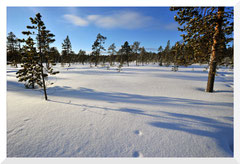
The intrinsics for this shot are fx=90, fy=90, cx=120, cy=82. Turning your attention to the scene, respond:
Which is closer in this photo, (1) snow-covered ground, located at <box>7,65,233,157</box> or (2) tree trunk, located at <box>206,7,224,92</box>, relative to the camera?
(1) snow-covered ground, located at <box>7,65,233,157</box>

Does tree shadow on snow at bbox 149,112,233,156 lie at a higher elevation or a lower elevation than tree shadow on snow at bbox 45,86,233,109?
lower

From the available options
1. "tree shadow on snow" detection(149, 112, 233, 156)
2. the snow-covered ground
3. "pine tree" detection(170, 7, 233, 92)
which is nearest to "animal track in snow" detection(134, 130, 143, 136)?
the snow-covered ground

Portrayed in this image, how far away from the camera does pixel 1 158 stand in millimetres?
2289

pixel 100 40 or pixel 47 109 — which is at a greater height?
pixel 100 40

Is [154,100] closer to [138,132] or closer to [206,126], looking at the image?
[206,126]

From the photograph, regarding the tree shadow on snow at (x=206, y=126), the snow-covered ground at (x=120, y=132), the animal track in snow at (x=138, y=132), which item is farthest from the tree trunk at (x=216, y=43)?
the animal track in snow at (x=138, y=132)

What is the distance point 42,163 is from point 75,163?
0.79 m

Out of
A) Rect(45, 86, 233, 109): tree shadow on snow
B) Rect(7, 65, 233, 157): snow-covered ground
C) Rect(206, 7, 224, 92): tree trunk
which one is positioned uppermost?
Rect(206, 7, 224, 92): tree trunk

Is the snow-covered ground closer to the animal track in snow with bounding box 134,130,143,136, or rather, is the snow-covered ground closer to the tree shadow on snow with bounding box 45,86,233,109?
the animal track in snow with bounding box 134,130,143,136

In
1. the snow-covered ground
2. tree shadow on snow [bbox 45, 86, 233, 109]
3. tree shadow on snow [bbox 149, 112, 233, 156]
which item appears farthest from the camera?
tree shadow on snow [bbox 45, 86, 233, 109]

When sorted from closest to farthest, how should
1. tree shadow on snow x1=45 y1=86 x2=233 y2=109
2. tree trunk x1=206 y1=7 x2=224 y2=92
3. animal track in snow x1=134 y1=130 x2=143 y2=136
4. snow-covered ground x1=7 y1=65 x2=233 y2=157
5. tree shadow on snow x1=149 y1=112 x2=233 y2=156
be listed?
1. snow-covered ground x1=7 y1=65 x2=233 y2=157
2. tree shadow on snow x1=149 y1=112 x2=233 y2=156
3. animal track in snow x1=134 y1=130 x2=143 y2=136
4. tree shadow on snow x1=45 y1=86 x2=233 y2=109
5. tree trunk x1=206 y1=7 x2=224 y2=92

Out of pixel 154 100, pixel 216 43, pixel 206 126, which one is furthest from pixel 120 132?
pixel 216 43
